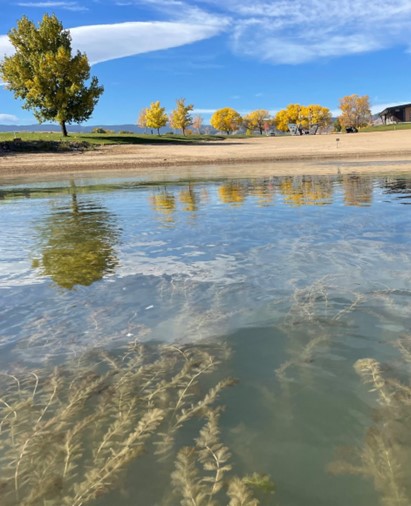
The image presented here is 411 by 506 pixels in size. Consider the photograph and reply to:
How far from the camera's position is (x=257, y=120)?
148 m

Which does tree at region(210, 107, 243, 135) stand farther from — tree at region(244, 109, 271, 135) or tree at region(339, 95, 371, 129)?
tree at region(339, 95, 371, 129)

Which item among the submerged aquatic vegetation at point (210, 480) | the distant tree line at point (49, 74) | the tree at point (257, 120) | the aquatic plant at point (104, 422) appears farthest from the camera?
the tree at point (257, 120)

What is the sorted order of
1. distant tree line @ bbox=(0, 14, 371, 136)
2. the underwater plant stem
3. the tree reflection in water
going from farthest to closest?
1. distant tree line @ bbox=(0, 14, 371, 136)
2. the tree reflection in water
3. the underwater plant stem

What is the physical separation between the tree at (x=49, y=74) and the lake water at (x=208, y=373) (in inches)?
1849

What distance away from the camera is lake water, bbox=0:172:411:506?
7.76 ft

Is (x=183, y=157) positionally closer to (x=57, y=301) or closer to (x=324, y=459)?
(x=57, y=301)

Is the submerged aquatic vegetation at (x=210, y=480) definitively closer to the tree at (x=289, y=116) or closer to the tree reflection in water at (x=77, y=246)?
the tree reflection in water at (x=77, y=246)

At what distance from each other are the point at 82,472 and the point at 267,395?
139 cm

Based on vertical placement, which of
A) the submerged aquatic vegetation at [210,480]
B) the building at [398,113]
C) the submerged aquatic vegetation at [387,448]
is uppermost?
the building at [398,113]

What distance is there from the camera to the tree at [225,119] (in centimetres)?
13000

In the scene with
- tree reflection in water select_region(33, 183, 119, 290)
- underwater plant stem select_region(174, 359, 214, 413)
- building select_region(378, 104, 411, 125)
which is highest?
building select_region(378, 104, 411, 125)

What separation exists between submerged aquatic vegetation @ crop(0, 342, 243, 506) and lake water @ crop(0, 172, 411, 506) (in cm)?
1

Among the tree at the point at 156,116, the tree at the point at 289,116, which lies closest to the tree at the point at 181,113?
the tree at the point at 156,116

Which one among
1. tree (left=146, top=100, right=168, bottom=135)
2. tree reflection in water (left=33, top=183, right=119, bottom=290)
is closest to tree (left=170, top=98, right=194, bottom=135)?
tree (left=146, top=100, right=168, bottom=135)
